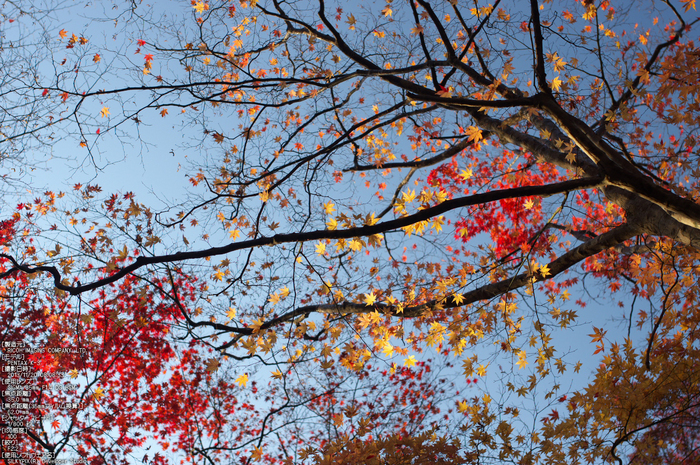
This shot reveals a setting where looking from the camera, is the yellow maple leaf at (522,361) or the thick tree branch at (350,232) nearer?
the thick tree branch at (350,232)

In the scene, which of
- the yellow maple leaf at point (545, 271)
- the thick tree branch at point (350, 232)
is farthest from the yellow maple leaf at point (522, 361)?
the thick tree branch at point (350, 232)

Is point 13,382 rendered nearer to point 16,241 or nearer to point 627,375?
point 16,241

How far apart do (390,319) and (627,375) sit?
260 centimetres

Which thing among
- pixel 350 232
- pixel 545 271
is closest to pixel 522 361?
pixel 545 271

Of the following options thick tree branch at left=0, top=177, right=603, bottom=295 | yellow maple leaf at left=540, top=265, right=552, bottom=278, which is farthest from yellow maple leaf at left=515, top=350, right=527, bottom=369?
thick tree branch at left=0, top=177, right=603, bottom=295

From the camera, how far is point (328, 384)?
7.07m

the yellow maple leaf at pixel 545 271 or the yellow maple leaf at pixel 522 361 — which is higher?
the yellow maple leaf at pixel 545 271

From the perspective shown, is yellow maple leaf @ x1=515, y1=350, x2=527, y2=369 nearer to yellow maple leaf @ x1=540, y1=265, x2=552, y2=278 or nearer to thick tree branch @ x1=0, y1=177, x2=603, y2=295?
yellow maple leaf @ x1=540, y1=265, x2=552, y2=278

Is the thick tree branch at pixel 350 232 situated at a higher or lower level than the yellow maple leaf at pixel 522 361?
higher

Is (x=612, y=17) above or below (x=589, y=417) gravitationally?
above

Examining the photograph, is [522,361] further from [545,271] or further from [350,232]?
[350,232]

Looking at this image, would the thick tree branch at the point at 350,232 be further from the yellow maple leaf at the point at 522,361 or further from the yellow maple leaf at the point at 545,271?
the yellow maple leaf at the point at 522,361

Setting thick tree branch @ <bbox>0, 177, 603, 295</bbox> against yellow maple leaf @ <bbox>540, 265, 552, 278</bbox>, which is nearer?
thick tree branch @ <bbox>0, 177, 603, 295</bbox>

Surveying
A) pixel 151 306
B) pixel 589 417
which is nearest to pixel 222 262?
pixel 151 306
